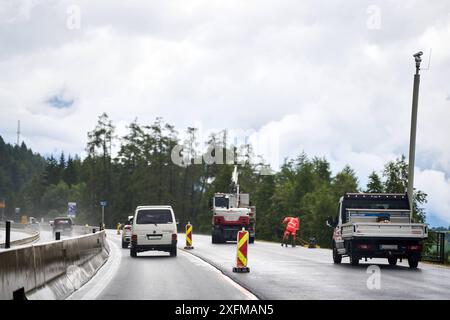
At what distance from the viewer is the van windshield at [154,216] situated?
29.5m

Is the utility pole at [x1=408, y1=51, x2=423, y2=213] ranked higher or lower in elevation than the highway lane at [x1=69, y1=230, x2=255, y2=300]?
higher

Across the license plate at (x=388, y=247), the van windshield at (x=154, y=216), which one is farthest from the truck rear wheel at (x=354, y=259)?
the van windshield at (x=154, y=216)

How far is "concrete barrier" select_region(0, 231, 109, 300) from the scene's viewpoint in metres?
9.50

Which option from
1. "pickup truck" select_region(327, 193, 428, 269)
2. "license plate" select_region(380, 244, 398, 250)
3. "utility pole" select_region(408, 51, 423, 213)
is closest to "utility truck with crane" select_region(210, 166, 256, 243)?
"utility pole" select_region(408, 51, 423, 213)

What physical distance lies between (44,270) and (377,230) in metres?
13.5

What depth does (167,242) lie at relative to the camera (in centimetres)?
2911

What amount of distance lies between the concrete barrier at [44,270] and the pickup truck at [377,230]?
909cm

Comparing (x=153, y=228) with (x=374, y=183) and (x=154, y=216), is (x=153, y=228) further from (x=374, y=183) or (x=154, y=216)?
(x=374, y=183)

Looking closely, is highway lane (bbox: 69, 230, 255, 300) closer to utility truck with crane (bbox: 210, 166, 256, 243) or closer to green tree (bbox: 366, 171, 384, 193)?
utility truck with crane (bbox: 210, 166, 256, 243)

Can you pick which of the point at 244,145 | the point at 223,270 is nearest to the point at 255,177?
the point at 244,145

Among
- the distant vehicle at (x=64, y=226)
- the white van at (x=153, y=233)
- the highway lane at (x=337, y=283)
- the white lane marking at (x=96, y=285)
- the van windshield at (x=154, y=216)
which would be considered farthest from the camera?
the distant vehicle at (x=64, y=226)

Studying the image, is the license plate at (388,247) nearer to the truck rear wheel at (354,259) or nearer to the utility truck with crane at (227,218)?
the truck rear wheel at (354,259)

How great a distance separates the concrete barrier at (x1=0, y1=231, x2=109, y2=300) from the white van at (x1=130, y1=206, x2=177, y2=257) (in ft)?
36.4

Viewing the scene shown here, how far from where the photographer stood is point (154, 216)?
29719 mm
